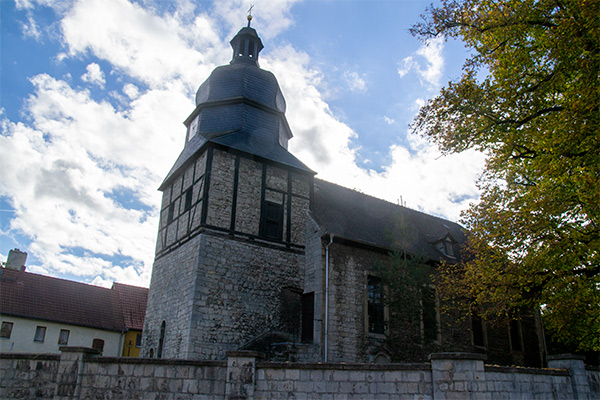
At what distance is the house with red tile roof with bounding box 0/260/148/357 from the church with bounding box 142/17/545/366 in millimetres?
9411

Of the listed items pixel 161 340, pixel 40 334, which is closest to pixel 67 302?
pixel 40 334

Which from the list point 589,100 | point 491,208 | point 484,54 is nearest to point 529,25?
point 484,54

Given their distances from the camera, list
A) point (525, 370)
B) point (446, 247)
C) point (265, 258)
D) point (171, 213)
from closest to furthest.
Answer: point (525, 370) → point (265, 258) → point (171, 213) → point (446, 247)

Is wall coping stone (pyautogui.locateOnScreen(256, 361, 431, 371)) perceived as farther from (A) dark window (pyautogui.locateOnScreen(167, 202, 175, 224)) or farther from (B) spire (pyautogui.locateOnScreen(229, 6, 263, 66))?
(B) spire (pyautogui.locateOnScreen(229, 6, 263, 66))

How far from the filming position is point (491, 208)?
477 inches

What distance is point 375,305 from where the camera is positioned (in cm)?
1606

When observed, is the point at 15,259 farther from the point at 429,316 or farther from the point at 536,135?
the point at 536,135

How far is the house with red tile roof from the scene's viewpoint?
22750mm

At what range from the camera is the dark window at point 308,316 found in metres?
15.3

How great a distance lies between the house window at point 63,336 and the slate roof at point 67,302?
19.1 inches

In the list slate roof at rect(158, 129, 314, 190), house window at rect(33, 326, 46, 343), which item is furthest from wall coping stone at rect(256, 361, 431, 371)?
house window at rect(33, 326, 46, 343)

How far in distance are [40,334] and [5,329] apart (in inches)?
61.6

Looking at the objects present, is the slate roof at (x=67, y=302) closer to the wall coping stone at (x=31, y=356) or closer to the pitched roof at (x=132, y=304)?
the pitched roof at (x=132, y=304)

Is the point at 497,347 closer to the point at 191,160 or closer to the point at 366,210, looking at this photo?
the point at 366,210
